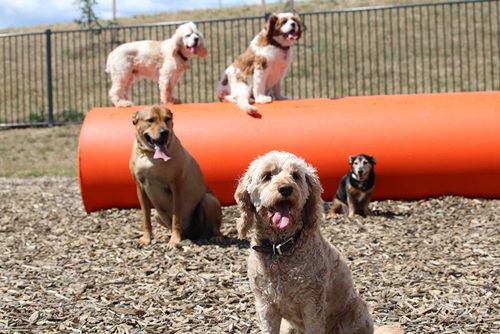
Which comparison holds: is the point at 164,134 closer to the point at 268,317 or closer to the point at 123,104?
the point at 123,104

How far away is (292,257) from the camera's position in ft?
10.3

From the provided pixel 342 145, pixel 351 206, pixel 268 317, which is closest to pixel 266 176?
pixel 268 317

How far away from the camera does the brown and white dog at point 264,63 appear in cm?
768

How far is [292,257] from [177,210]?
315cm

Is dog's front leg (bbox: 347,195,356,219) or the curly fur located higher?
the curly fur

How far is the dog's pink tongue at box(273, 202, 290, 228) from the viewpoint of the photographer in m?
3.04

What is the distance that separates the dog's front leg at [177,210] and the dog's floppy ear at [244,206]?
2.91 metres

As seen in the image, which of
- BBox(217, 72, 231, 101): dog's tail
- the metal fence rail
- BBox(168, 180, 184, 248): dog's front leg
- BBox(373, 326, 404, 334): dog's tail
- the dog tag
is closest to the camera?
the dog tag

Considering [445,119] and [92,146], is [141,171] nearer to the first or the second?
[92,146]

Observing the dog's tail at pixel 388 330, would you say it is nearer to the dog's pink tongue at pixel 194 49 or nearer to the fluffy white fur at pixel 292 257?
the fluffy white fur at pixel 292 257

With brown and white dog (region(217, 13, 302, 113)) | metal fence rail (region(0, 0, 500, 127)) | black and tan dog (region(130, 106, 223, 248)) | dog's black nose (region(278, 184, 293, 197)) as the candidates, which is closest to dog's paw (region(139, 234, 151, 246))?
black and tan dog (region(130, 106, 223, 248))

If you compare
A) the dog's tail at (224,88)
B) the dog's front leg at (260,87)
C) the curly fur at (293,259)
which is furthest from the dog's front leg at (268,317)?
the dog's tail at (224,88)

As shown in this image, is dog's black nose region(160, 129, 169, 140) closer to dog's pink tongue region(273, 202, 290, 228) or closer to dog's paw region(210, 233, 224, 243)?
dog's paw region(210, 233, 224, 243)

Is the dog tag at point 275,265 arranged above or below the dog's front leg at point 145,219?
above
